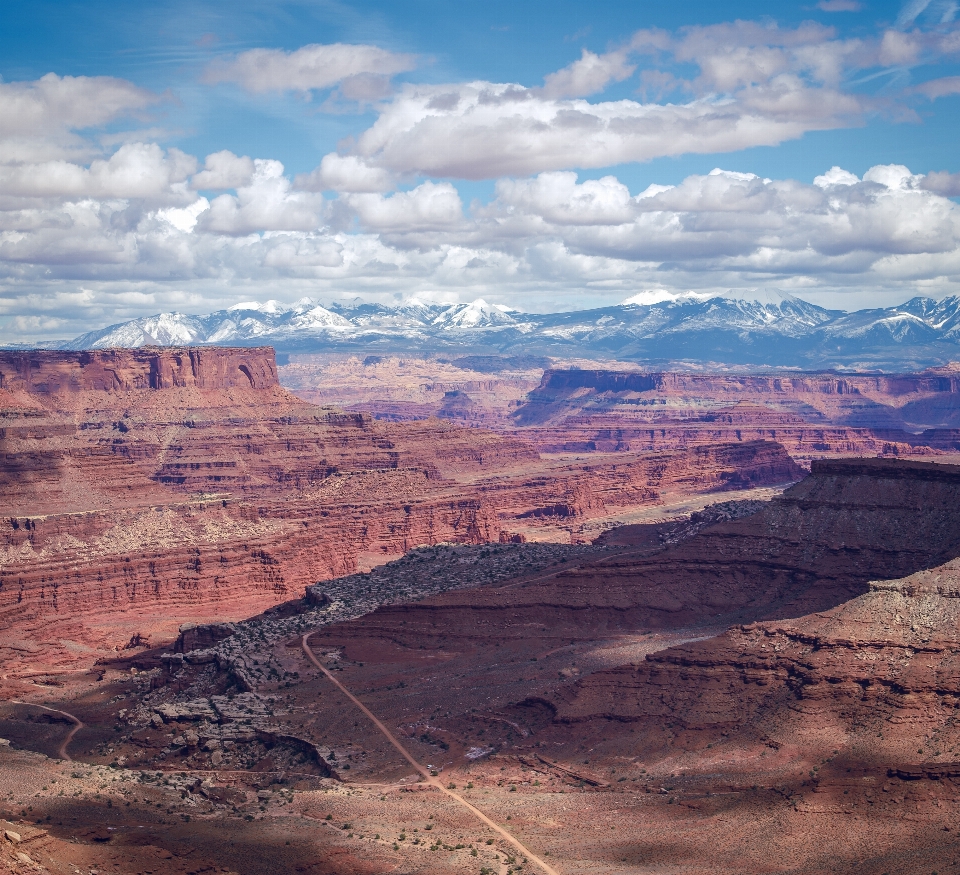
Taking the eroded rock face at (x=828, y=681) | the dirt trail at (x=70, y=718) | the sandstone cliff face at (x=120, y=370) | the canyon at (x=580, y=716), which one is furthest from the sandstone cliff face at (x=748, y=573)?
the sandstone cliff face at (x=120, y=370)

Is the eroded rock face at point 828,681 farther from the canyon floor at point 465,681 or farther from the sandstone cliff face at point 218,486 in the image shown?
the sandstone cliff face at point 218,486

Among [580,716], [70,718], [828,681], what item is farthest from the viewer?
[70,718]

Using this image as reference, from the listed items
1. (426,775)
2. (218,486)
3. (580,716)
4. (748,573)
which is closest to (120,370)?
(218,486)

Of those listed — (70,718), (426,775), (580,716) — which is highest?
(580,716)

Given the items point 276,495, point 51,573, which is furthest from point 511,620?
point 276,495

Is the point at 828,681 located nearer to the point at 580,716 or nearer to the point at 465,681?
the point at 580,716

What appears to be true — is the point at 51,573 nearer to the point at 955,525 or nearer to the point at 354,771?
the point at 354,771

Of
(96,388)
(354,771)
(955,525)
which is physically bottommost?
(354,771)
